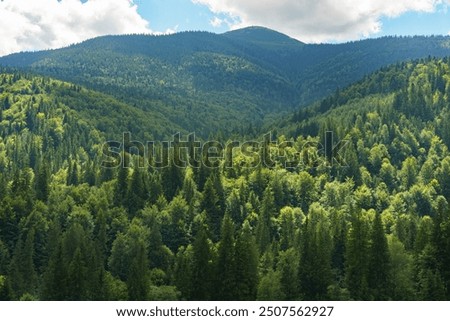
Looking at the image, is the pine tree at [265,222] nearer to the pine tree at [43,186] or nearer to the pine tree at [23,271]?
the pine tree at [23,271]

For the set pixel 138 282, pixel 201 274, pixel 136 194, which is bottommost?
pixel 138 282

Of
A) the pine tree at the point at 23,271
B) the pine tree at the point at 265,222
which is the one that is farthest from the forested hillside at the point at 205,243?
the pine tree at the point at 265,222

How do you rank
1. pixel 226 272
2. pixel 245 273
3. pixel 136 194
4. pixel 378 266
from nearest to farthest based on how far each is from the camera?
pixel 378 266, pixel 226 272, pixel 245 273, pixel 136 194

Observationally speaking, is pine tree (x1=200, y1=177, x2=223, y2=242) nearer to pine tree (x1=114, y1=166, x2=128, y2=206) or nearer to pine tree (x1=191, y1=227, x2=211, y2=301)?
pine tree (x1=114, y1=166, x2=128, y2=206)

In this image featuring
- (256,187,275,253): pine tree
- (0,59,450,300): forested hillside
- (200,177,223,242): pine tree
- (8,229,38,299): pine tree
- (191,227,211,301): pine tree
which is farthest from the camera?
(200,177,223,242): pine tree

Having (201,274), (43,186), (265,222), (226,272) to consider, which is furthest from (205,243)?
(43,186)

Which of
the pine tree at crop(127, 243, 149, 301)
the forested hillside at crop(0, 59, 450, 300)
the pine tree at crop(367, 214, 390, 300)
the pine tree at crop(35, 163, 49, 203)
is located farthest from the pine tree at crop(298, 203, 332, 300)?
the pine tree at crop(35, 163, 49, 203)

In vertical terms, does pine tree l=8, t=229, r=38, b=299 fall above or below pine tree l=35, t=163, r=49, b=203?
below

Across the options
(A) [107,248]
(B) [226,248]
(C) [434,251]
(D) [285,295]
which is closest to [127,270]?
(A) [107,248]

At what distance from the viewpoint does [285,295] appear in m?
103

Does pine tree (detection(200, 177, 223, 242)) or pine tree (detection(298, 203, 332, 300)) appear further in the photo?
pine tree (detection(200, 177, 223, 242))

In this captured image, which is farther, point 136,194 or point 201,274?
point 136,194

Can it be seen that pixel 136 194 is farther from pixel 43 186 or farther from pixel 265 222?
pixel 265 222
